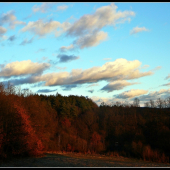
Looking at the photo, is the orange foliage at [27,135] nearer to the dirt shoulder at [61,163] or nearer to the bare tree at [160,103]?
the dirt shoulder at [61,163]

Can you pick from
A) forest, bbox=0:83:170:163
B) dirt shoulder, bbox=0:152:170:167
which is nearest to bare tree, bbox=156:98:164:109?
forest, bbox=0:83:170:163

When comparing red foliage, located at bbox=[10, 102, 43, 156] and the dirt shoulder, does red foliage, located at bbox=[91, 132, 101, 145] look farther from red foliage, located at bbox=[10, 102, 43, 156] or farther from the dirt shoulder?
the dirt shoulder

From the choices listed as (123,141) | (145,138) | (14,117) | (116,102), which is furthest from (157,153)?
(116,102)

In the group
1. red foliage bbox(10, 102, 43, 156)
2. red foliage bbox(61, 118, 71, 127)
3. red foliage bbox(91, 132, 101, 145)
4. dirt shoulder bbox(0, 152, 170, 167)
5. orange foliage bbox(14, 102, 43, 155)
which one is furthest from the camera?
red foliage bbox(61, 118, 71, 127)

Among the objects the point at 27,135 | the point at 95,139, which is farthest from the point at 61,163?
the point at 95,139

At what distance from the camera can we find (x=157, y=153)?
4150cm

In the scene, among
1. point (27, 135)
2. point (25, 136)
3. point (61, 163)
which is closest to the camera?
Answer: point (61, 163)

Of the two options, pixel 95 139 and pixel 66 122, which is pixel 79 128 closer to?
pixel 66 122

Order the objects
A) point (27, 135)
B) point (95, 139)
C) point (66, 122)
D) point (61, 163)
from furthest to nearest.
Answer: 1. point (66, 122)
2. point (95, 139)
3. point (27, 135)
4. point (61, 163)

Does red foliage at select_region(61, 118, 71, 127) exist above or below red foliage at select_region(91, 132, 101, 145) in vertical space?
above

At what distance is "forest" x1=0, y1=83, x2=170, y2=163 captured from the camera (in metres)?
26.9

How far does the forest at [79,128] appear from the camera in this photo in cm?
2694

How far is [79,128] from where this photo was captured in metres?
65.9

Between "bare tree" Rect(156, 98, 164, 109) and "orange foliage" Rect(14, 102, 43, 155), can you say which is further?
"bare tree" Rect(156, 98, 164, 109)
